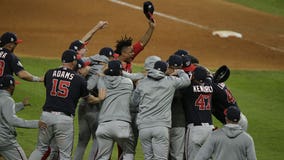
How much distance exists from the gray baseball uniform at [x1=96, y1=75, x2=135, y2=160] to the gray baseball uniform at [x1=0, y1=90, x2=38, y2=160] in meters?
1.08

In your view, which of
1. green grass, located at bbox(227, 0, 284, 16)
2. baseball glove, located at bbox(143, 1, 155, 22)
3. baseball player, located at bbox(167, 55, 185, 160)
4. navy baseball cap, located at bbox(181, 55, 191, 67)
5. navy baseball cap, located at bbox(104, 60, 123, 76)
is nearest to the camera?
navy baseball cap, located at bbox(104, 60, 123, 76)

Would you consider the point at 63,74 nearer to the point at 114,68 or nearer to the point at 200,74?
the point at 114,68

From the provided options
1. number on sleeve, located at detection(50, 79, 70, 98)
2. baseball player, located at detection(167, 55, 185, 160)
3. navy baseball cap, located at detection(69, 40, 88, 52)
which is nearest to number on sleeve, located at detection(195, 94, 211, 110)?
baseball player, located at detection(167, 55, 185, 160)

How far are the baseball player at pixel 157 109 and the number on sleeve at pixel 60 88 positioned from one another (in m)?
1.14

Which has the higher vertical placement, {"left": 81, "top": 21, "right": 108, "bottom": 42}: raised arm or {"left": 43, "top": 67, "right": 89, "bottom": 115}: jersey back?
{"left": 81, "top": 21, "right": 108, "bottom": 42}: raised arm

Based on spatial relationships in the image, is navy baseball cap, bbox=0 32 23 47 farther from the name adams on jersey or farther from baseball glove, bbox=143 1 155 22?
baseball glove, bbox=143 1 155 22

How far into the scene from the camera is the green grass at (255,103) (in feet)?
55.8

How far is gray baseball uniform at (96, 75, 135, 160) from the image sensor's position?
44.5ft

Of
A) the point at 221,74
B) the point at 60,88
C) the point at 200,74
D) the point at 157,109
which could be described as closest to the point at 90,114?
the point at 60,88

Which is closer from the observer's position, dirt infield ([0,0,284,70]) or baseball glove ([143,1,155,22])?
baseball glove ([143,1,155,22])

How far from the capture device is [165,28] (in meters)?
27.6

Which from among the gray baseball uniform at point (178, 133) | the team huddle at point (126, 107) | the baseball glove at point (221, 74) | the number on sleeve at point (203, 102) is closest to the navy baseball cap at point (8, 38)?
the team huddle at point (126, 107)

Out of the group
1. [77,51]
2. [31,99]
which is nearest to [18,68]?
[77,51]

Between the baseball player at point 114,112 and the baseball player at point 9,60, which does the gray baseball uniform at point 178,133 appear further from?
the baseball player at point 9,60
